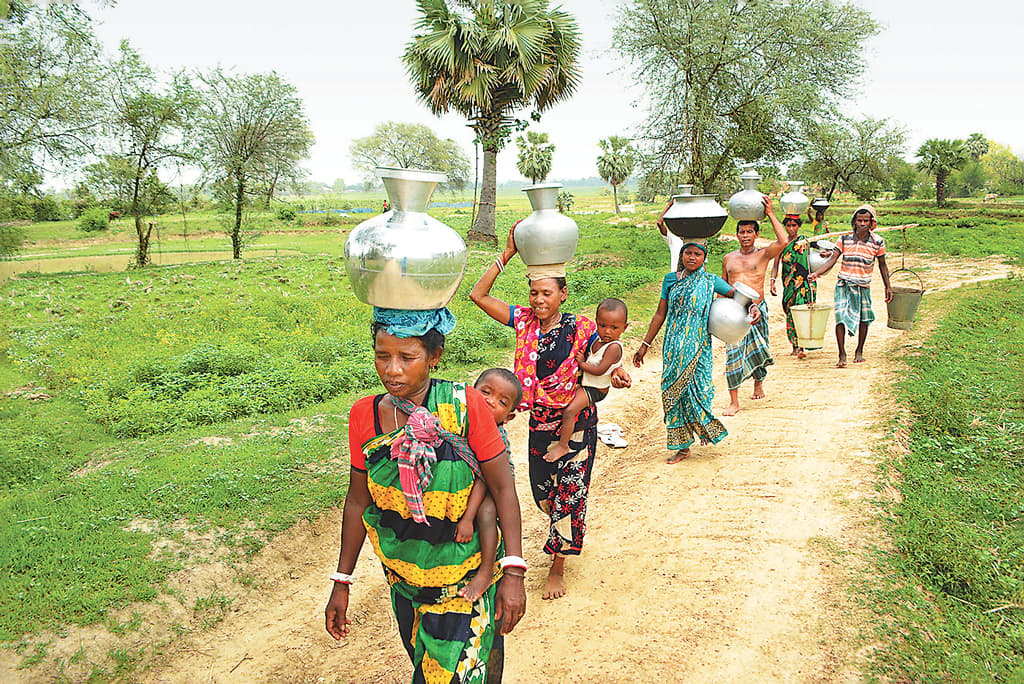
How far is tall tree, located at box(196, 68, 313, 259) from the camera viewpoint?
19.8 meters

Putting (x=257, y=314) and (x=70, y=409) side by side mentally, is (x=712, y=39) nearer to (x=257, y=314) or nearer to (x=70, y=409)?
(x=257, y=314)

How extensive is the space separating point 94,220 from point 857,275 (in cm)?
3241

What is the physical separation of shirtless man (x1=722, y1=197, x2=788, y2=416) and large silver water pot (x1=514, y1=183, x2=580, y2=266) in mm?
3076

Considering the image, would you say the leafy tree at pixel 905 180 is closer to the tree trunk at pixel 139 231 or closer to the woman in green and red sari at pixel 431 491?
the tree trunk at pixel 139 231

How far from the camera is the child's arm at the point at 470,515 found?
2029 millimetres

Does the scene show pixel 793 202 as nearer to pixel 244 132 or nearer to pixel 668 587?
pixel 668 587

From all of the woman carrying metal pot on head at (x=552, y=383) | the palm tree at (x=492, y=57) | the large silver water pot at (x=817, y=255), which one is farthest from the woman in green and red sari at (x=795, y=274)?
the palm tree at (x=492, y=57)

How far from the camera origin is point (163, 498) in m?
4.48

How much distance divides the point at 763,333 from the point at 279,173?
21958 millimetres

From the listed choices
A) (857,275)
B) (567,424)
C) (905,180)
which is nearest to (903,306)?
(857,275)

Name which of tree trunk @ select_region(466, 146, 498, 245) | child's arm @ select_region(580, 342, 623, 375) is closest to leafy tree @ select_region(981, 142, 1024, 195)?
tree trunk @ select_region(466, 146, 498, 245)

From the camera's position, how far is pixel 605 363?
356cm

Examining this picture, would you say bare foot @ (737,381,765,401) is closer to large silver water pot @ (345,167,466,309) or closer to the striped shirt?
the striped shirt

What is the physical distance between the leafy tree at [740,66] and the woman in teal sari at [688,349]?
12.7 meters
